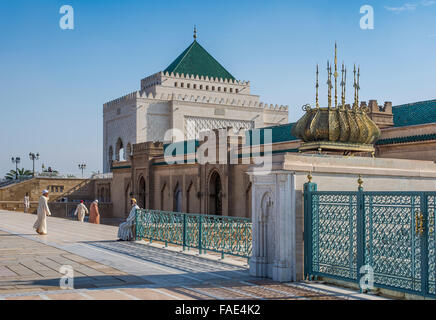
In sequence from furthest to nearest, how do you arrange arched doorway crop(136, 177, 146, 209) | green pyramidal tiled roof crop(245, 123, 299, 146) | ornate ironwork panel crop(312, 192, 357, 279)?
arched doorway crop(136, 177, 146, 209)
green pyramidal tiled roof crop(245, 123, 299, 146)
ornate ironwork panel crop(312, 192, 357, 279)

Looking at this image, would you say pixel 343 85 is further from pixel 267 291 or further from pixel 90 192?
pixel 90 192

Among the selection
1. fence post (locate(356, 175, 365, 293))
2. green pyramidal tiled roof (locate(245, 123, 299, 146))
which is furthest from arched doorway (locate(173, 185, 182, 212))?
fence post (locate(356, 175, 365, 293))

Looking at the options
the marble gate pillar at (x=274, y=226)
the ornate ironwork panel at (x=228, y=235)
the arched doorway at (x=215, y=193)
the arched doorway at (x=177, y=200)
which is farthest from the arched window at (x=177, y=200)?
the marble gate pillar at (x=274, y=226)

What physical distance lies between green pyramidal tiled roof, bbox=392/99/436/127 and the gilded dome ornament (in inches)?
346

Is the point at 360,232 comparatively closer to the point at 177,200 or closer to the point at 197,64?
the point at 177,200

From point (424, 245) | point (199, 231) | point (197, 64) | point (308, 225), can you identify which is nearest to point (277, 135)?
point (199, 231)

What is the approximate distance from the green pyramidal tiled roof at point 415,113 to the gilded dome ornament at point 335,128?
8.79m

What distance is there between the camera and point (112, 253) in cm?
1024

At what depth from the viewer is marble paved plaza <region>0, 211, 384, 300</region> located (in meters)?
6.24

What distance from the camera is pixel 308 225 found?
7.18 m

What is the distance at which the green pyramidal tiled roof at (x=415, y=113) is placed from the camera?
17.5 meters

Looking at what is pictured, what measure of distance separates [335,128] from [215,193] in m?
15.5

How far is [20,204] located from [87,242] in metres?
26.0

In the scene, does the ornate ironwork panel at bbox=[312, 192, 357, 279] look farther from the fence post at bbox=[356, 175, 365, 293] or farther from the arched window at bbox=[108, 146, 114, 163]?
the arched window at bbox=[108, 146, 114, 163]
